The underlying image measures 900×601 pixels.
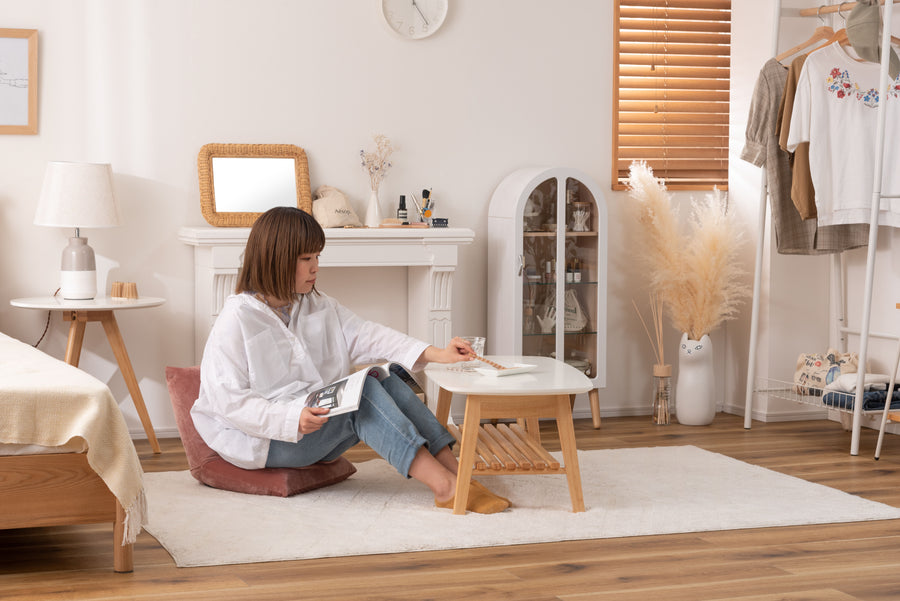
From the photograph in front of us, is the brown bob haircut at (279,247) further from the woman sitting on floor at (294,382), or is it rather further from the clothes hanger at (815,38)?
the clothes hanger at (815,38)

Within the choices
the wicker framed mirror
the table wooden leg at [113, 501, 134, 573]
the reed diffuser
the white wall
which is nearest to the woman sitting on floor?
the table wooden leg at [113, 501, 134, 573]

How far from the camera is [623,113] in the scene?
16.7ft

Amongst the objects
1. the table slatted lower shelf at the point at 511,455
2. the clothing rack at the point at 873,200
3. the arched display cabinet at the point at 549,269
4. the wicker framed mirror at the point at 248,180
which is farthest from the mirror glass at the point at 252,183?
the clothing rack at the point at 873,200

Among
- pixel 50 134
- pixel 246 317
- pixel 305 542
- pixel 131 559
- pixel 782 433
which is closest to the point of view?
pixel 131 559

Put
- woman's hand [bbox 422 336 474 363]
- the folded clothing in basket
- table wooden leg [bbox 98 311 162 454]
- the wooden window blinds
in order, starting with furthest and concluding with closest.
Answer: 1. the wooden window blinds
2. the folded clothing in basket
3. table wooden leg [bbox 98 311 162 454]
4. woman's hand [bbox 422 336 474 363]

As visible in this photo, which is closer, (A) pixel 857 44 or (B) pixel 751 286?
(A) pixel 857 44

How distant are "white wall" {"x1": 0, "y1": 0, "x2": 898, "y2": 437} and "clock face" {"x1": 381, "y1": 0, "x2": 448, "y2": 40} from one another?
0.16ft

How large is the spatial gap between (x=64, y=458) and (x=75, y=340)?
1.62 m

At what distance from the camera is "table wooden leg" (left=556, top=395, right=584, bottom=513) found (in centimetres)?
311

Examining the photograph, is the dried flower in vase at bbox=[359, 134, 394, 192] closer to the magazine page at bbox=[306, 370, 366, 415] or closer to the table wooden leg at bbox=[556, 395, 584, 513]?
the magazine page at bbox=[306, 370, 366, 415]

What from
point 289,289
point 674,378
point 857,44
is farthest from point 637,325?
point 289,289

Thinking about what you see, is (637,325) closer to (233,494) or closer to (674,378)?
(674,378)

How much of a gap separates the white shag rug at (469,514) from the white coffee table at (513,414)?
13 cm

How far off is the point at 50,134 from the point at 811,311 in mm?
3593
